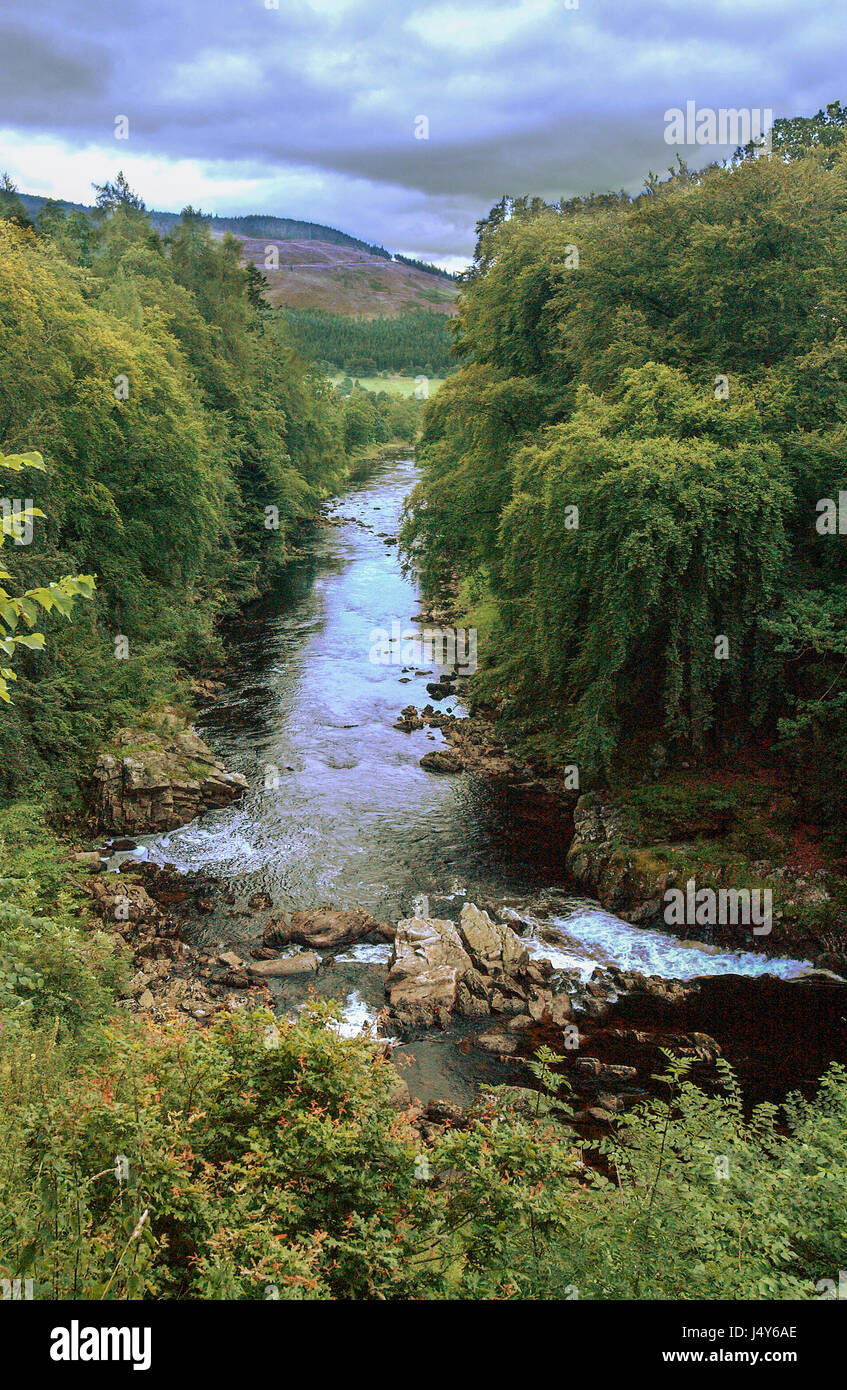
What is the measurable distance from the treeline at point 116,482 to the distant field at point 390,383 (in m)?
107

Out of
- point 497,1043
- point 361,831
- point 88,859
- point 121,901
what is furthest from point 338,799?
point 497,1043

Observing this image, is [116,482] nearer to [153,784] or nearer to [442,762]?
[153,784]

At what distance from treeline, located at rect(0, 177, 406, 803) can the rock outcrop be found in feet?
2.44

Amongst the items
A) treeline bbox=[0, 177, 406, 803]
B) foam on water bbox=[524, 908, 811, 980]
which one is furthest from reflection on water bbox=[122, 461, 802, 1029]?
treeline bbox=[0, 177, 406, 803]

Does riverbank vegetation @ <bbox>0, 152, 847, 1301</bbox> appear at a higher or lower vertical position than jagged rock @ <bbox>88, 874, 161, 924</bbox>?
higher

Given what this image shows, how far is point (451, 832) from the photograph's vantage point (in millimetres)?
21453

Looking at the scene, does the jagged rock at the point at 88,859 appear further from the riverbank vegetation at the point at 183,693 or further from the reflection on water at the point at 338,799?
the reflection on water at the point at 338,799

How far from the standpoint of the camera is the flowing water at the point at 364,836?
17094 mm

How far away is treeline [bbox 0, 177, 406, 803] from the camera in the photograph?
813 inches

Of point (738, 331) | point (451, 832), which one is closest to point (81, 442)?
point (451, 832)

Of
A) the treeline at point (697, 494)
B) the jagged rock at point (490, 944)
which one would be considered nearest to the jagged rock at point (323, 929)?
the jagged rock at point (490, 944)

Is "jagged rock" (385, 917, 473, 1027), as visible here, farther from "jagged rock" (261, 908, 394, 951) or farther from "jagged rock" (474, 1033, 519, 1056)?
"jagged rock" (474, 1033, 519, 1056)

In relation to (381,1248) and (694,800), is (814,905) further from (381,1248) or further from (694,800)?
(381,1248)
